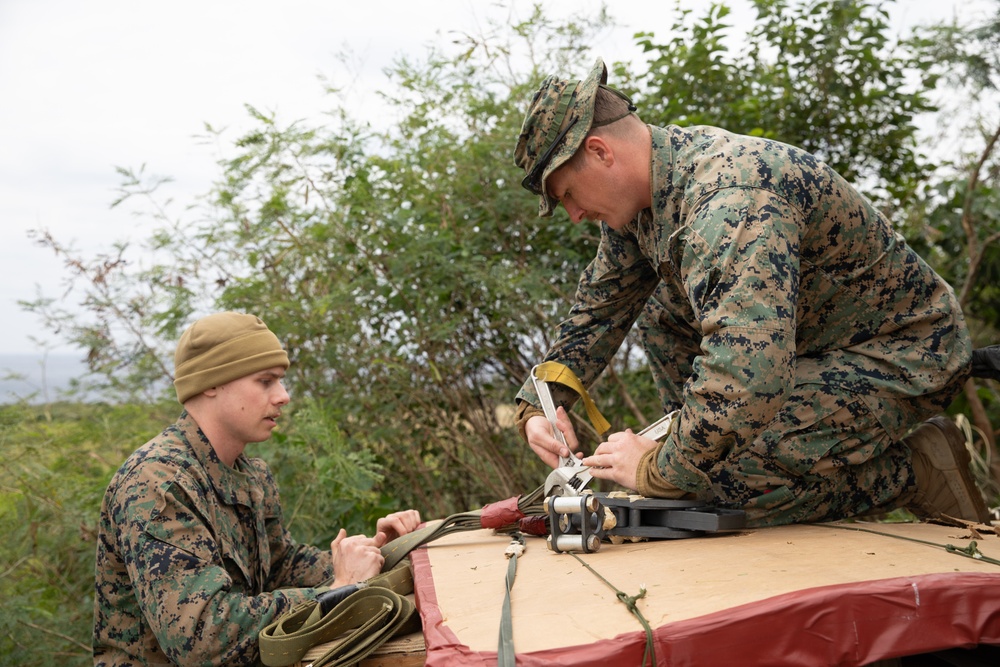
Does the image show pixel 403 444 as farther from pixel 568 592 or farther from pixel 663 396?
pixel 568 592

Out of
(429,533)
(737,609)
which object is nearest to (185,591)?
(429,533)

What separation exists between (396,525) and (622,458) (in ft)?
3.29

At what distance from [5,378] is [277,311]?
1.79m

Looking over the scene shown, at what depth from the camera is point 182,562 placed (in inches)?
95.4

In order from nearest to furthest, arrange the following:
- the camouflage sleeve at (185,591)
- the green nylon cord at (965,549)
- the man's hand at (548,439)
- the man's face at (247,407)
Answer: the green nylon cord at (965,549), the camouflage sleeve at (185,591), the man's face at (247,407), the man's hand at (548,439)

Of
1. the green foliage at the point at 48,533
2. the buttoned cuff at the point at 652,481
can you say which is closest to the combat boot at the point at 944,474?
the buttoned cuff at the point at 652,481

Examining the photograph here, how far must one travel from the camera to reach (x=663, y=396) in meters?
3.49

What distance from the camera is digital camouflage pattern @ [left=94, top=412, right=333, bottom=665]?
2.39 m

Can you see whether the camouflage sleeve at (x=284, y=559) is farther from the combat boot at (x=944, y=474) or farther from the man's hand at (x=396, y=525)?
the combat boot at (x=944, y=474)

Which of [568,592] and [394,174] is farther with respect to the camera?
[394,174]

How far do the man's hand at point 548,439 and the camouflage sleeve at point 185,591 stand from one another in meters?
1.06

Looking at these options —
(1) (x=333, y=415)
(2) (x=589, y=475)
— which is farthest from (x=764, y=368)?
(1) (x=333, y=415)

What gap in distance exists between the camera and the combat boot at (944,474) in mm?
2859

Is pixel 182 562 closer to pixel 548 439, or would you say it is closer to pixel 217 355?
pixel 217 355
